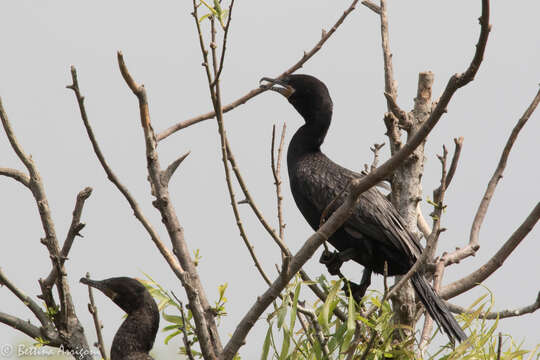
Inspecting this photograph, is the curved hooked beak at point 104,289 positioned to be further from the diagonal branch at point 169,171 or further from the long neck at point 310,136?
the long neck at point 310,136

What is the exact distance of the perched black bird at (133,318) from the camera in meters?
3.85

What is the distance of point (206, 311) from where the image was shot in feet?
10.4

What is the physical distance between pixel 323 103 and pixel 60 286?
7.16ft

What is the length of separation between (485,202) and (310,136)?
3.96ft

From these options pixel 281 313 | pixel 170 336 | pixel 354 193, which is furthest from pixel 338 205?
pixel 354 193

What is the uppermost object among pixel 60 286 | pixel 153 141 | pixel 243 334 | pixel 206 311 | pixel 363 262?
pixel 153 141

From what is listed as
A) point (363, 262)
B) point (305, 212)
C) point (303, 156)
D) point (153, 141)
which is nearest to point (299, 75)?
point (303, 156)

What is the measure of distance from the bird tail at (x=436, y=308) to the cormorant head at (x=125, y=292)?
1.49 m

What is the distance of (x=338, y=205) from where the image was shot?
13.8 feet

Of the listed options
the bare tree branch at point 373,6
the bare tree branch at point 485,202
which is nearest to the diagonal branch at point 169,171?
the bare tree branch at point 485,202

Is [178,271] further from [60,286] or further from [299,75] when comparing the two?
[299,75]

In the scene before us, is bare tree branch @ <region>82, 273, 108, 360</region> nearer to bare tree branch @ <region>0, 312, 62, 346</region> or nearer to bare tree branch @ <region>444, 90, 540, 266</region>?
bare tree branch @ <region>0, 312, 62, 346</region>

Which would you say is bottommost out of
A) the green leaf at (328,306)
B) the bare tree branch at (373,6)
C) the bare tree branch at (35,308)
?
the green leaf at (328,306)

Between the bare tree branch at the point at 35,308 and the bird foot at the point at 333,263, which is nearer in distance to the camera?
the bare tree branch at the point at 35,308
